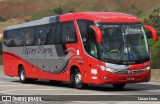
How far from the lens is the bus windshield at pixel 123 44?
20062 mm

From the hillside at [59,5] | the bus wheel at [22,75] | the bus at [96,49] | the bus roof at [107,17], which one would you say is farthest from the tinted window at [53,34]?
the hillside at [59,5]

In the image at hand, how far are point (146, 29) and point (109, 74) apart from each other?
11.6 feet

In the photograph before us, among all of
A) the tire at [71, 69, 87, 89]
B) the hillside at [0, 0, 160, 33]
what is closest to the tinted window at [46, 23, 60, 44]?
the tire at [71, 69, 87, 89]

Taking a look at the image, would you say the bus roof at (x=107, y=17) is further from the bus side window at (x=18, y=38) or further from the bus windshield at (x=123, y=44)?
the bus side window at (x=18, y=38)

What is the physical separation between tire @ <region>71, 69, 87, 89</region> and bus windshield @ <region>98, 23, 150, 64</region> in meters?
2.21

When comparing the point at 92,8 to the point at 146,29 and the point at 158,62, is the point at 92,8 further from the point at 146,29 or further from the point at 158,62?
the point at 146,29

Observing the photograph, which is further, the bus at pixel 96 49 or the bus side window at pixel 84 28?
the bus side window at pixel 84 28

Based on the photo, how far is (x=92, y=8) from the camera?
15800 centimetres

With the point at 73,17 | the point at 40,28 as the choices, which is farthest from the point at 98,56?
the point at 40,28

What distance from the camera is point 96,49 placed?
66.5ft

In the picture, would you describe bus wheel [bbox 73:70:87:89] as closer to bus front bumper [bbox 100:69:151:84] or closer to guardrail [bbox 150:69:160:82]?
bus front bumper [bbox 100:69:151:84]

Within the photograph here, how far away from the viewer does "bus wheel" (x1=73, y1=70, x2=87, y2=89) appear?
21.7 metres

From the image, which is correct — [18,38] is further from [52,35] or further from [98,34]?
[98,34]

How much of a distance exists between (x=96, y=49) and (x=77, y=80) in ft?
7.68
